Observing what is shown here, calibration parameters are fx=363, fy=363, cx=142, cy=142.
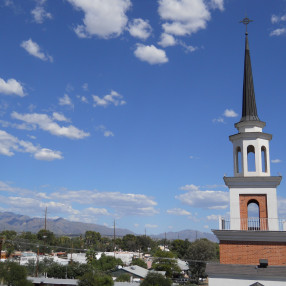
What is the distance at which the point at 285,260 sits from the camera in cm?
1623

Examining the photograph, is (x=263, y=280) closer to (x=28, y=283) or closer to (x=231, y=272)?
(x=231, y=272)

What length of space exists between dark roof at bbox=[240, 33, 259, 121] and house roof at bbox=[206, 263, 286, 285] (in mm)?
7217

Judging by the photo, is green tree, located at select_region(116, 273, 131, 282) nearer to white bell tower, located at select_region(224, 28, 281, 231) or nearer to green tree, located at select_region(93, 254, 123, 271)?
green tree, located at select_region(93, 254, 123, 271)

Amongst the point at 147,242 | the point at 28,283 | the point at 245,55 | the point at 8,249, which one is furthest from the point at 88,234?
the point at 245,55

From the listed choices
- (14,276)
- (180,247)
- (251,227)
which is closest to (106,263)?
(14,276)

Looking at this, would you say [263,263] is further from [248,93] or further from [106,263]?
[106,263]

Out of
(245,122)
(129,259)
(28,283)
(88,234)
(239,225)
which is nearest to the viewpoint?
(239,225)

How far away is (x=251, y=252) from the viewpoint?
1659 centimetres

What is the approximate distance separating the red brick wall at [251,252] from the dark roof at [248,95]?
620cm

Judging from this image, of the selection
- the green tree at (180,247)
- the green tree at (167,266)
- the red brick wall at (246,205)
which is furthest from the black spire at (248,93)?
the green tree at (180,247)

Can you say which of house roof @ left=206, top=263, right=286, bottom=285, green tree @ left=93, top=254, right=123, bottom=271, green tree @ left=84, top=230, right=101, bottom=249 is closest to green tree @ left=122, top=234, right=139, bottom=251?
green tree @ left=84, top=230, right=101, bottom=249

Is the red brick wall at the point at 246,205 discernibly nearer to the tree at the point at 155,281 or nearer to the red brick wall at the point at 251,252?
the red brick wall at the point at 251,252

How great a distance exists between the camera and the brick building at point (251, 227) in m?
16.0

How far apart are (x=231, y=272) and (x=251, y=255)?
128 centimetres
